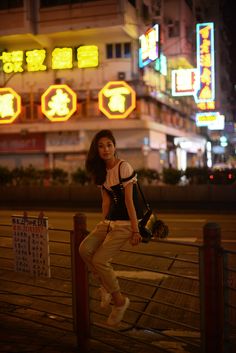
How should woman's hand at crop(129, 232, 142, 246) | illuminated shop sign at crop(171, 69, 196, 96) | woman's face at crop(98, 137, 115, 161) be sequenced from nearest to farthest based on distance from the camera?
woman's hand at crop(129, 232, 142, 246)
woman's face at crop(98, 137, 115, 161)
illuminated shop sign at crop(171, 69, 196, 96)

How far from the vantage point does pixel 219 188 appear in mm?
18516

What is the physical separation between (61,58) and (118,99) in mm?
6878

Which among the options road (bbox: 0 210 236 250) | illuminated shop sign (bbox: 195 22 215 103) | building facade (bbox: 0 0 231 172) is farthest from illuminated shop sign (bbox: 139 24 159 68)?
road (bbox: 0 210 236 250)

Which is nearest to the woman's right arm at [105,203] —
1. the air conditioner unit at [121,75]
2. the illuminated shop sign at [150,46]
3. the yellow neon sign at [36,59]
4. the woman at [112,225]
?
the woman at [112,225]

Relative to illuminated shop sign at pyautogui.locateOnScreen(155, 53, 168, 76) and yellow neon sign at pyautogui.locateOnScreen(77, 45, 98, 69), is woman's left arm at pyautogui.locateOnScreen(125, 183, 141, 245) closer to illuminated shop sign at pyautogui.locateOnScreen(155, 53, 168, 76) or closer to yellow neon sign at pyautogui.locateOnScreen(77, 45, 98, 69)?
yellow neon sign at pyautogui.locateOnScreen(77, 45, 98, 69)

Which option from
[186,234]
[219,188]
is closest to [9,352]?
[186,234]

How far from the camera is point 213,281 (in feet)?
11.4

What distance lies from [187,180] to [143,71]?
11.3 metres

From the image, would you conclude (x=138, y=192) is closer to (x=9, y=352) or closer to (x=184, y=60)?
(x=9, y=352)

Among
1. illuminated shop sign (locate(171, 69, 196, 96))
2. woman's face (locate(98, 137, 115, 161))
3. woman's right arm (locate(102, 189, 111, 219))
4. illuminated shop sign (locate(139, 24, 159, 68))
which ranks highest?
illuminated shop sign (locate(139, 24, 159, 68))

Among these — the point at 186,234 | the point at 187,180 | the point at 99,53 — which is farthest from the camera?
the point at 99,53

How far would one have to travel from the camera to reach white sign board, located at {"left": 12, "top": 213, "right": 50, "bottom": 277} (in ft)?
15.0

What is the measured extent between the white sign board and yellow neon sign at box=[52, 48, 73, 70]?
83.6ft

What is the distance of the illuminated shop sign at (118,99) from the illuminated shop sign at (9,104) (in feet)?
15.2
